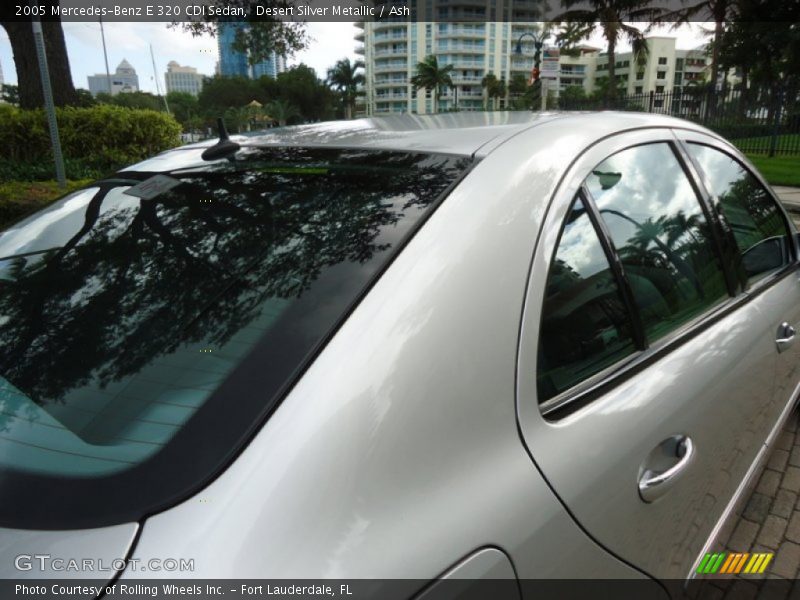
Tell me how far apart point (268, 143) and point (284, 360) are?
1.02 metres

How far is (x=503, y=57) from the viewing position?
107062 millimetres

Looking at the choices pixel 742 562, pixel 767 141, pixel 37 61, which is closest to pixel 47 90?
pixel 37 61

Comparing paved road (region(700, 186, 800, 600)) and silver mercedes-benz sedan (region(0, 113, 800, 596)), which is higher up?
silver mercedes-benz sedan (region(0, 113, 800, 596))

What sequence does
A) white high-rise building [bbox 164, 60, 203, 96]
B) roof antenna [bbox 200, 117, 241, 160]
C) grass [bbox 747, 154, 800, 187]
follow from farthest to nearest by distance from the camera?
white high-rise building [bbox 164, 60, 203, 96]
grass [bbox 747, 154, 800, 187]
roof antenna [bbox 200, 117, 241, 160]

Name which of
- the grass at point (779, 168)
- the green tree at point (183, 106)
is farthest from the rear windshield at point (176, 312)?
the green tree at point (183, 106)

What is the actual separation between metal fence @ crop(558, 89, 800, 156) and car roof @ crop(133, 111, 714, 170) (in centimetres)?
1726

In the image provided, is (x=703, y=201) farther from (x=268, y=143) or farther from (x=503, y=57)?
(x=503, y=57)

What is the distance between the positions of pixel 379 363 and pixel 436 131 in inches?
34.8

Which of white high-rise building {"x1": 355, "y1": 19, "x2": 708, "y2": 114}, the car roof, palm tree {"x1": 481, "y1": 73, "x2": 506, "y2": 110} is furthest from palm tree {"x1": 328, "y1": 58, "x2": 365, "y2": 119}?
the car roof

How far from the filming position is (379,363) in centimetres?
96

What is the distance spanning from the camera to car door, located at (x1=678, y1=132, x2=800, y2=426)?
2047mm

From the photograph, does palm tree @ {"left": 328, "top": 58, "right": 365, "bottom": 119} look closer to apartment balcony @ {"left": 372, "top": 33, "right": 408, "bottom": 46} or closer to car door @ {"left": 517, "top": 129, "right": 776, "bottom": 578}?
apartment balcony @ {"left": 372, "top": 33, "right": 408, "bottom": 46}

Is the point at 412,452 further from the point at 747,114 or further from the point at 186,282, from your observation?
the point at 747,114

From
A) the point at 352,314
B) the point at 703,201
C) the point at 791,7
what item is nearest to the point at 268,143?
the point at 352,314
